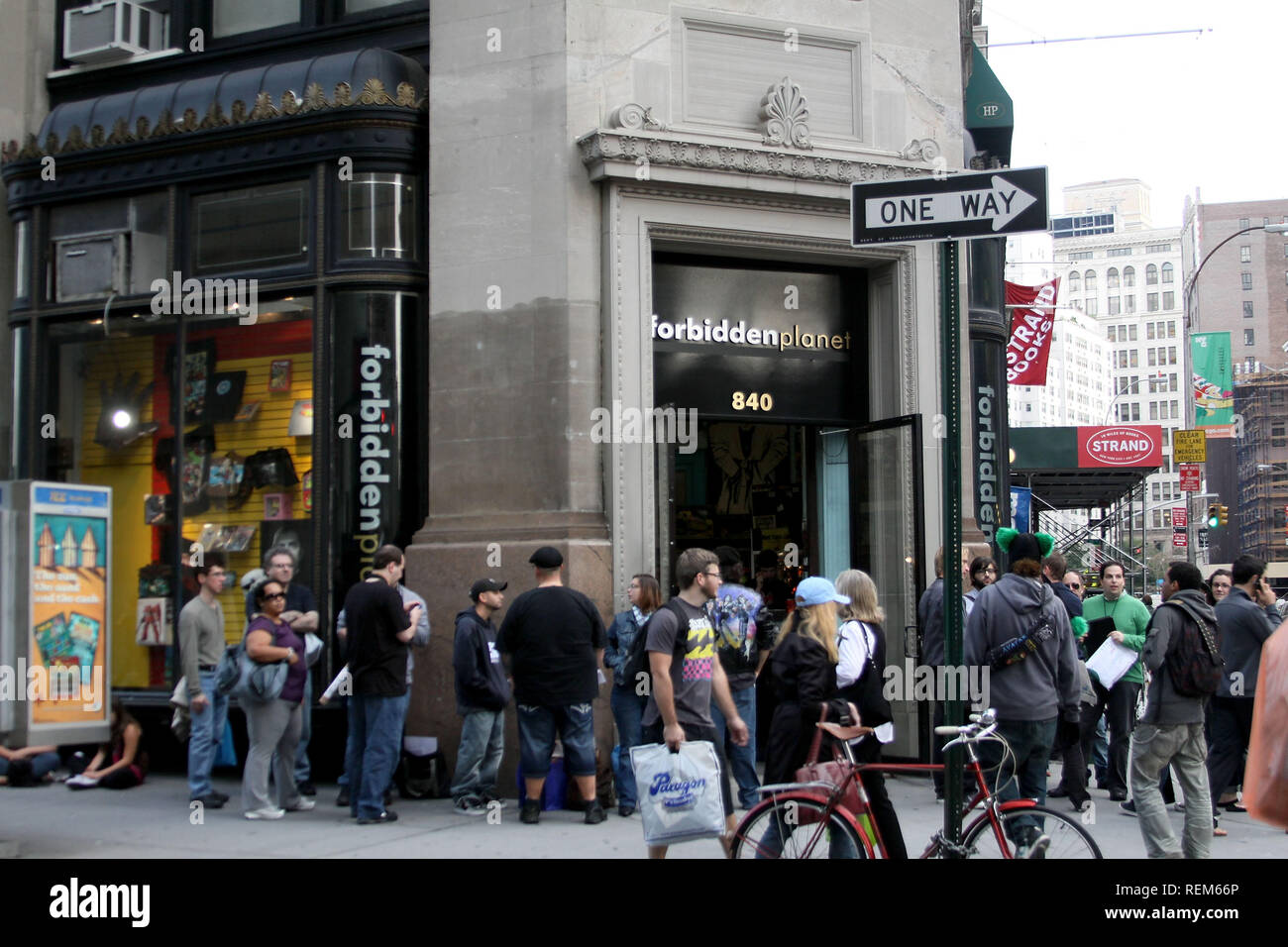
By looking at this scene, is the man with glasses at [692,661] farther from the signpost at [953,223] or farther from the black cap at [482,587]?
the black cap at [482,587]

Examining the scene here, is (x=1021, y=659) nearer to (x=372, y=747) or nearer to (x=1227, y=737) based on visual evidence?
(x=1227, y=737)

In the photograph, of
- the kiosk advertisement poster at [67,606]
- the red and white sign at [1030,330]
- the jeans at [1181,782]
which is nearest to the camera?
the jeans at [1181,782]

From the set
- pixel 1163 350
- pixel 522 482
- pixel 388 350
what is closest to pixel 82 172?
pixel 388 350

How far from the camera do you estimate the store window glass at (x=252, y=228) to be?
471 inches

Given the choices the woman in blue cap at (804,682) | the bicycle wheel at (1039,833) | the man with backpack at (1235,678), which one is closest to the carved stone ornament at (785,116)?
the man with backpack at (1235,678)

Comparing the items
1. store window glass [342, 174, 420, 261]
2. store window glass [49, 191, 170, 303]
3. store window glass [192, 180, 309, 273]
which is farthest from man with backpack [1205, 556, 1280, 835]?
→ store window glass [49, 191, 170, 303]

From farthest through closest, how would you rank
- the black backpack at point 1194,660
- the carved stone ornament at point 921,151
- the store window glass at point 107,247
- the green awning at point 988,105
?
the green awning at point 988,105 < the store window glass at point 107,247 < the carved stone ornament at point 921,151 < the black backpack at point 1194,660

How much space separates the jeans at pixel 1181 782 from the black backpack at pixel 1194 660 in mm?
245

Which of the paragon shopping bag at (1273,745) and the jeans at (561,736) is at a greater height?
the paragon shopping bag at (1273,745)

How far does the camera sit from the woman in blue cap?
23.3ft

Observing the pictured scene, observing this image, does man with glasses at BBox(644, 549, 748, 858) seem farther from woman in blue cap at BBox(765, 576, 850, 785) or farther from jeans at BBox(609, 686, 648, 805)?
jeans at BBox(609, 686, 648, 805)

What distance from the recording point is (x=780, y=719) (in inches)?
283

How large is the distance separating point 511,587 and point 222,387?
3632 millimetres

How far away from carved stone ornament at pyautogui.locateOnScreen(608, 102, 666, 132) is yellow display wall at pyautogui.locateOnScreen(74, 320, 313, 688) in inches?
129
